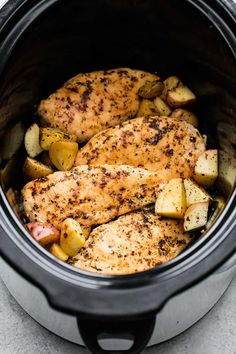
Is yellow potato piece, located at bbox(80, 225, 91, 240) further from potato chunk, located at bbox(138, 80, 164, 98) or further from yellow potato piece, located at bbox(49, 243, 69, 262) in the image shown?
potato chunk, located at bbox(138, 80, 164, 98)

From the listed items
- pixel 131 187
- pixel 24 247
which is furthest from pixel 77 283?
pixel 131 187

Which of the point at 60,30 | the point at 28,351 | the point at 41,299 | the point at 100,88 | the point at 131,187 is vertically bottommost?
the point at 28,351

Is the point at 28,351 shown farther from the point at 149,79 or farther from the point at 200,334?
the point at 149,79

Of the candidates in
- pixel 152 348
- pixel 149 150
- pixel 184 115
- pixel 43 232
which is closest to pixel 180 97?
pixel 184 115

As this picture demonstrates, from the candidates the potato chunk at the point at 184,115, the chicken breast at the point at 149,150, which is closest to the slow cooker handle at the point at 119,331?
the chicken breast at the point at 149,150

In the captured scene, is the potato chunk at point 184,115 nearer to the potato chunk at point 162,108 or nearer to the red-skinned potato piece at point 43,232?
the potato chunk at point 162,108

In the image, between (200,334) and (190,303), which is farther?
(200,334)
